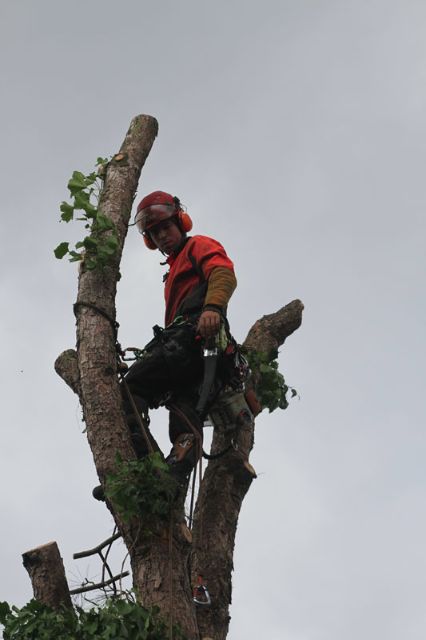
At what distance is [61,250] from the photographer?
5.59m

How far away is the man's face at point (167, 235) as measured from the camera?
6.37 meters

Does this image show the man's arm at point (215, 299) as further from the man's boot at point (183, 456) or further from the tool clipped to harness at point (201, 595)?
the tool clipped to harness at point (201, 595)

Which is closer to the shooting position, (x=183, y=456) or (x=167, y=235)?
(x=183, y=456)

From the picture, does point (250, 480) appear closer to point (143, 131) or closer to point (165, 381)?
point (165, 381)

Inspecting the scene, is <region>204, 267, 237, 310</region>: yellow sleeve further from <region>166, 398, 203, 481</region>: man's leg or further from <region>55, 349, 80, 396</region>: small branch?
<region>55, 349, 80, 396</region>: small branch

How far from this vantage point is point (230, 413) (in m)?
6.05

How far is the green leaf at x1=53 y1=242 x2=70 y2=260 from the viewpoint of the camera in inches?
220

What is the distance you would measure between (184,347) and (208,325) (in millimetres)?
265

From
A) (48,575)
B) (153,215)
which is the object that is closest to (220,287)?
(153,215)

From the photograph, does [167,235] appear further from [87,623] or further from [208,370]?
[87,623]

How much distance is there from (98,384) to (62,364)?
2.33 ft

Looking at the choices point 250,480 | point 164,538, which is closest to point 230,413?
point 250,480

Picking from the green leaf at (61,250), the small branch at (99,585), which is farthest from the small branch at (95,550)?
the green leaf at (61,250)

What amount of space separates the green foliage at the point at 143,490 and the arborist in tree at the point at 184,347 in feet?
1.80
